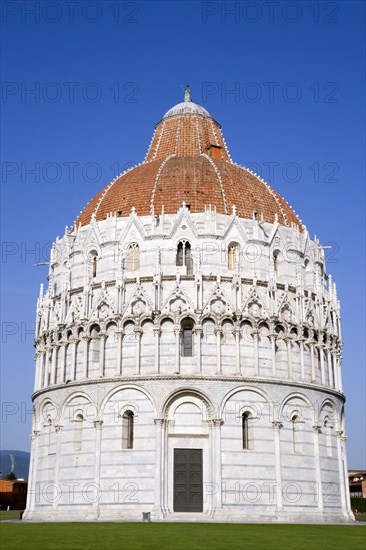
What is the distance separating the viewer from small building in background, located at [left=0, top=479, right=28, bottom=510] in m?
77.4

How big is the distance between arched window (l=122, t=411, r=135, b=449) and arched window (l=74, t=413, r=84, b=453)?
3.13m

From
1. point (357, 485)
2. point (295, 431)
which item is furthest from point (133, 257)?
point (357, 485)

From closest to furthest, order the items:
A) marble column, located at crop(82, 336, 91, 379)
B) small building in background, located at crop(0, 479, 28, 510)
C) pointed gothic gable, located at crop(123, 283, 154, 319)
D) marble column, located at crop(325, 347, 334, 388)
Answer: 1. pointed gothic gable, located at crop(123, 283, 154, 319)
2. marble column, located at crop(82, 336, 91, 379)
3. marble column, located at crop(325, 347, 334, 388)
4. small building in background, located at crop(0, 479, 28, 510)

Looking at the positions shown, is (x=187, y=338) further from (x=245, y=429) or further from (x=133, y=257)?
(x=133, y=257)

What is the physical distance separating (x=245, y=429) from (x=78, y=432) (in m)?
10.3

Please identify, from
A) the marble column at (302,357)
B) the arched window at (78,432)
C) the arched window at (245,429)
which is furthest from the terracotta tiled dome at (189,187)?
the arched window at (78,432)

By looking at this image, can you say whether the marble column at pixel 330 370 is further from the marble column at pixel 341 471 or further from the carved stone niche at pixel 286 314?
the carved stone niche at pixel 286 314

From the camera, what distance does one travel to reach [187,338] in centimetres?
4334

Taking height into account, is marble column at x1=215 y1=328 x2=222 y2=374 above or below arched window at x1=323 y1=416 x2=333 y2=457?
above

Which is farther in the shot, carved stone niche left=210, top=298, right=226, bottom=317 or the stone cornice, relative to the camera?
carved stone niche left=210, top=298, right=226, bottom=317

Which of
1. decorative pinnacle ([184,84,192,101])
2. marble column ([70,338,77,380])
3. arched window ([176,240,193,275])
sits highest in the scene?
decorative pinnacle ([184,84,192,101])

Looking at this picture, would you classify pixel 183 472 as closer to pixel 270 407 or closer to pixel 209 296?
pixel 270 407

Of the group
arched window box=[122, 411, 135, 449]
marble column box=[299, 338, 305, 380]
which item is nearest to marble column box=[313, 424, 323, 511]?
marble column box=[299, 338, 305, 380]

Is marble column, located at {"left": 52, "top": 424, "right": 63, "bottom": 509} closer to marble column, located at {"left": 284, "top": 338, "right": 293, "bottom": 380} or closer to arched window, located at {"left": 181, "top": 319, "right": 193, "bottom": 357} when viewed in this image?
arched window, located at {"left": 181, "top": 319, "right": 193, "bottom": 357}
